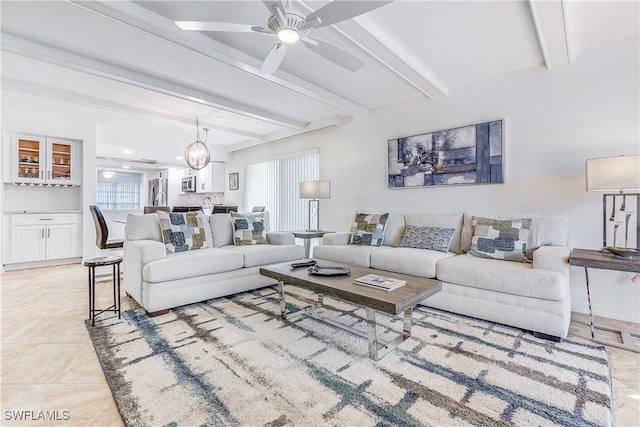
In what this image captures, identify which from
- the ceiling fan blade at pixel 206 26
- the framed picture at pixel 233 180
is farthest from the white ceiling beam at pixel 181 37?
the framed picture at pixel 233 180

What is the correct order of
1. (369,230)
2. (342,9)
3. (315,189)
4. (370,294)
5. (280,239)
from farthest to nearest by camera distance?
(315,189), (280,239), (369,230), (370,294), (342,9)

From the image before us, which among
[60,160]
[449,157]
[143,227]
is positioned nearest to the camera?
[143,227]

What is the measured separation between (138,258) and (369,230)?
252cm

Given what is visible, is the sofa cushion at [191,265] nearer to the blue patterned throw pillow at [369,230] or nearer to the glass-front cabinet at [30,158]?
the blue patterned throw pillow at [369,230]

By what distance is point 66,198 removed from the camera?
5.14 meters

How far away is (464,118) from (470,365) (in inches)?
109

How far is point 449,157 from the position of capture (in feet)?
11.7

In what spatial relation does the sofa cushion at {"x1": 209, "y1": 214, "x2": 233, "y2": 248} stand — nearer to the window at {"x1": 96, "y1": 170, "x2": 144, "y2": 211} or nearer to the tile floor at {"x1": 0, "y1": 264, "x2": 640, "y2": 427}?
the tile floor at {"x1": 0, "y1": 264, "x2": 640, "y2": 427}

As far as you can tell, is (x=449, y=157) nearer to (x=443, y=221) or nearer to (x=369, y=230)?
(x=443, y=221)

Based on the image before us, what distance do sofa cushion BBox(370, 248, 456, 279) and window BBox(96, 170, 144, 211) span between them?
921cm

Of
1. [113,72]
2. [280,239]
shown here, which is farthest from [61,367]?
[113,72]

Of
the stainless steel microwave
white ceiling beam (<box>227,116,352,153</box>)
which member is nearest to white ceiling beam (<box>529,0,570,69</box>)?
white ceiling beam (<box>227,116,352,153</box>)

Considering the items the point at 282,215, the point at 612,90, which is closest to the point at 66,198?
the point at 282,215

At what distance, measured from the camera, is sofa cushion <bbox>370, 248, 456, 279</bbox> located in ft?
8.89
